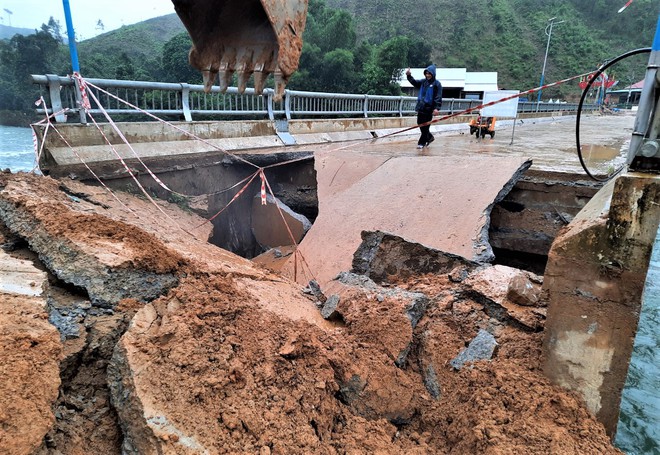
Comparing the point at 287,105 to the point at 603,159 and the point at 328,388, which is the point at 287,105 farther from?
the point at 328,388

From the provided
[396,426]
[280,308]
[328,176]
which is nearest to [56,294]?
[280,308]

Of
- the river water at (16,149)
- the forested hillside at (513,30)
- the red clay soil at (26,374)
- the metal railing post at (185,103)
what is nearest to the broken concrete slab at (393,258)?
the red clay soil at (26,374)

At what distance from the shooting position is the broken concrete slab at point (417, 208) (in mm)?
4691

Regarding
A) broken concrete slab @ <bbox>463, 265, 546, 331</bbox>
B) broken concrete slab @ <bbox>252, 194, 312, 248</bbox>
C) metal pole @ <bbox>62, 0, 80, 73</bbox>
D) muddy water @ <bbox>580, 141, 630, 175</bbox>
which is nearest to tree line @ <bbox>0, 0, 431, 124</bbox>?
metal pole @ <bbox>62, 0, 80, 73</bbox>

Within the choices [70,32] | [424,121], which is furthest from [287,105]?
[70,32]

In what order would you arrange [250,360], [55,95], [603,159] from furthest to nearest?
[603,159], [55,95], [250,360]

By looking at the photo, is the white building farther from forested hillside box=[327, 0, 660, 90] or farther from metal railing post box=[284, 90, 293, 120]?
metal railing post box=[284, 90, 293, 120]

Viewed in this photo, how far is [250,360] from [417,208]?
11.1ft

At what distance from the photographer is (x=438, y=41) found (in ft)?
282

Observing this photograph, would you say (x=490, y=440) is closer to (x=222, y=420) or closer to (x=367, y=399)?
(x=367, y=399)

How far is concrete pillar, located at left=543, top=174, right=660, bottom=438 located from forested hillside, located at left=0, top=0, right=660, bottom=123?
28.6 metres

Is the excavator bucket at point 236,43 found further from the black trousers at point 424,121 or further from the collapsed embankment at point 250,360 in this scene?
the black trousers at point 424,121

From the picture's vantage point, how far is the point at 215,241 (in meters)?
6.61

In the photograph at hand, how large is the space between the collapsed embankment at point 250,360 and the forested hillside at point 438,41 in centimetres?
2722
